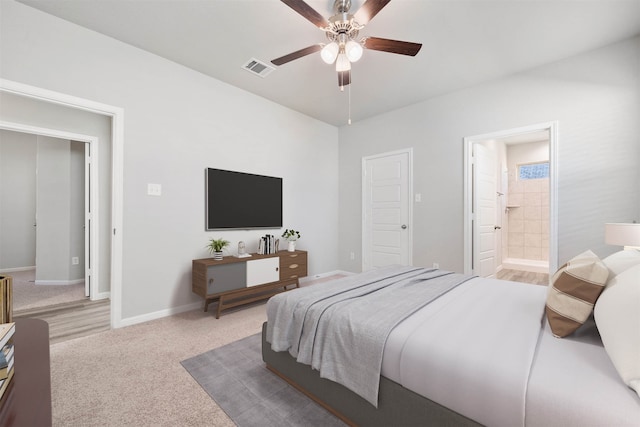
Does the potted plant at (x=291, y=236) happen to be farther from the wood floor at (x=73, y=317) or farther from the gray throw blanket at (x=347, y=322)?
the wood floor at (x=73, y=317)

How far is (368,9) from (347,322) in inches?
78.1

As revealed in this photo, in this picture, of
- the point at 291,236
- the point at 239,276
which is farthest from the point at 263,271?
the point at 291,236

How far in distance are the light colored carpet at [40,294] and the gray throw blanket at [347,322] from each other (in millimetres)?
3390

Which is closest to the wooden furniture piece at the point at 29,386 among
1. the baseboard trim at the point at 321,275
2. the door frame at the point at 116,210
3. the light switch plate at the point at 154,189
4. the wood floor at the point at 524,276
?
the door frame at the point at 116,210

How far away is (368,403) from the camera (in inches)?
51.5

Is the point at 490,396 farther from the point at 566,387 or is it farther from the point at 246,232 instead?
the point at 246,232

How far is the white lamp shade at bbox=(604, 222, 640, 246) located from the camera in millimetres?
1999

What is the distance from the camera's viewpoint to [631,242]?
200cm

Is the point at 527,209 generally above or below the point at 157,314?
above

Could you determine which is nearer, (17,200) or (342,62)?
(342,62)

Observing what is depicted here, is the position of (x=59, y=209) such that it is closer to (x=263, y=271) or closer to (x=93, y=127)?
(x=93, y=127)

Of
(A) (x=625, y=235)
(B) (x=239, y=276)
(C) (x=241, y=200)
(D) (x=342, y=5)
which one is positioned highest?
(D) (x=342, y=5)

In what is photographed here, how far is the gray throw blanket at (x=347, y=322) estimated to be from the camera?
129cm

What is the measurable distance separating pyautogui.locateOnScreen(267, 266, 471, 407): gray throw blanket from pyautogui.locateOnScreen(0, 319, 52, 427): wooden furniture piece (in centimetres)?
104
